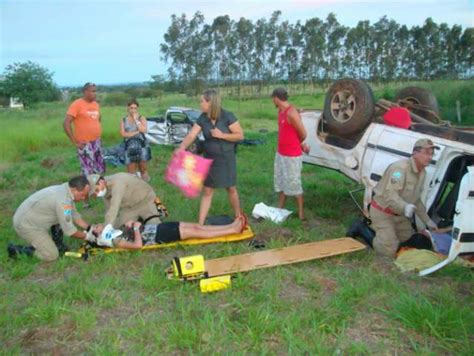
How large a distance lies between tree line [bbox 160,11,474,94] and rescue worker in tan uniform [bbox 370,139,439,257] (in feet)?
119

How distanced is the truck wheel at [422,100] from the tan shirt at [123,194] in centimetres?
349

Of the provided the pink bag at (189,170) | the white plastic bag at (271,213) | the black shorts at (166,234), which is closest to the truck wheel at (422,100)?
the white plastic bag at (271,213)

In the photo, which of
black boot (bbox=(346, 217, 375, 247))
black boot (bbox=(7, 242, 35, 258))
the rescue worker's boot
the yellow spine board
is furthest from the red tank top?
black boot (bbox=(7, 242, 35, 258))

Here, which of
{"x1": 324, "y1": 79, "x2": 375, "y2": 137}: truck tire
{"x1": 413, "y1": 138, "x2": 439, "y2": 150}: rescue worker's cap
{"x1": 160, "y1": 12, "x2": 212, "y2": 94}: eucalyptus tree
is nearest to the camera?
{"x1": 413, "y1": 138, "x2": 439, "y2": 150}: rescue worker's cap

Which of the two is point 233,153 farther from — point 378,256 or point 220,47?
point 220,47

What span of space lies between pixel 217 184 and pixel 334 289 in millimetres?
1866

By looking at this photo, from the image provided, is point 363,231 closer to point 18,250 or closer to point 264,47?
point 18,250

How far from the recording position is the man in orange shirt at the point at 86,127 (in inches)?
248

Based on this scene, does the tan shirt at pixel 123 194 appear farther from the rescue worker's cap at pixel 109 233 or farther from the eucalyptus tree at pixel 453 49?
the eucalyptus tree at pixel 453 49

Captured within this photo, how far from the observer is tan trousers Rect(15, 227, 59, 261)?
4.62 m

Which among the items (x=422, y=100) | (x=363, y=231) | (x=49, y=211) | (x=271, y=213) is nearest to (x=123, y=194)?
(x=49, y=211)

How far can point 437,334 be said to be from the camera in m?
3.15

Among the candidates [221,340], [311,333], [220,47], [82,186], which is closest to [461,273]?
[311,333]

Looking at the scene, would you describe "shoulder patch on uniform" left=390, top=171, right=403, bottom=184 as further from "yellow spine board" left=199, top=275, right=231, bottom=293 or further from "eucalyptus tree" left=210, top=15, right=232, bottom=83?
"eucalyptus tree" left=210, top=15, right=232, bottom=83
